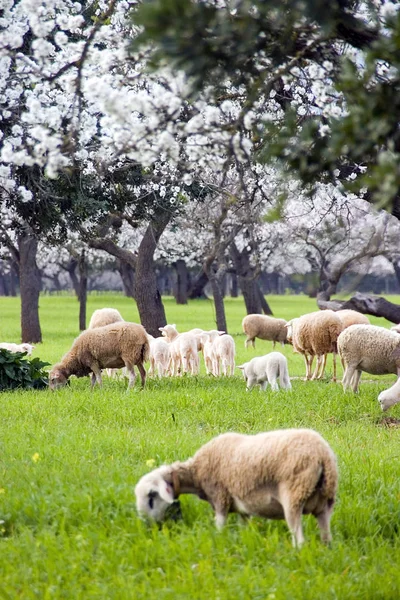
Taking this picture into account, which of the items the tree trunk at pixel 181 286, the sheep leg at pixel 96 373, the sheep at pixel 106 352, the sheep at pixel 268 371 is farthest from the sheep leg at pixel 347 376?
the tree trunk at pixel 181 286

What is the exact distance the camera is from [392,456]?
25.3 feet

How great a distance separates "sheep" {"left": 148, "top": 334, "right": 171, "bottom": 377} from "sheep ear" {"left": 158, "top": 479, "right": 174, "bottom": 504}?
10.7 m

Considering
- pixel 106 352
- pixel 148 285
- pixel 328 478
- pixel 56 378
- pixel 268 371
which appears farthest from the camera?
pixel 148 285

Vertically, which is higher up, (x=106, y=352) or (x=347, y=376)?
(x=106, y=352)

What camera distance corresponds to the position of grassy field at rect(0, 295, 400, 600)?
15.5 ft

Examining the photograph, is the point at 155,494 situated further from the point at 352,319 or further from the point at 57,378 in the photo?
the point at 352,319

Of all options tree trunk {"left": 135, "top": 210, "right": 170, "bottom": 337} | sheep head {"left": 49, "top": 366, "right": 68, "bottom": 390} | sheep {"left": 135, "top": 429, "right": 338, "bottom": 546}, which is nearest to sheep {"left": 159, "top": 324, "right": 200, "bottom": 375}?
sheep head {"left": 49, "top": 366, "right": 68, "bottom": 390}

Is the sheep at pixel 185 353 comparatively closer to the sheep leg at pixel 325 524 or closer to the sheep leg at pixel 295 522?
the sheep leg at pixel 325 524

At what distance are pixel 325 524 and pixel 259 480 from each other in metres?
0.50

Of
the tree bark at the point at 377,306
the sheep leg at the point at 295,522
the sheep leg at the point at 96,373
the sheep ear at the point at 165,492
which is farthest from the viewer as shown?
the tree bark at the point at 377,306

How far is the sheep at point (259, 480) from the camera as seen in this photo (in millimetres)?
4918

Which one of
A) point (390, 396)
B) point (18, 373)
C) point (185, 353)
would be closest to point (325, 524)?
point (390, 396)

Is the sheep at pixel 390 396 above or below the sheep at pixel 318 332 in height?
below

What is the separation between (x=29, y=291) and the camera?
90.1 feet
